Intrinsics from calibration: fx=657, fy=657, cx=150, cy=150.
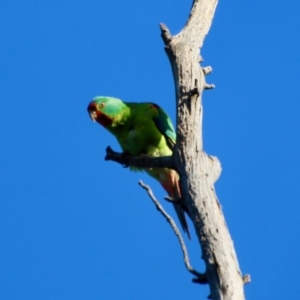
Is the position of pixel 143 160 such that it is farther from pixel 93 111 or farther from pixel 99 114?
pixel 93 111

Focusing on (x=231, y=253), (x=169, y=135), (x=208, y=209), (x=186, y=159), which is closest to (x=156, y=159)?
(x=186, y=159)

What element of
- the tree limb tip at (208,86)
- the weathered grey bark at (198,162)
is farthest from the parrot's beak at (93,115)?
the tree limb tip at (208,86)

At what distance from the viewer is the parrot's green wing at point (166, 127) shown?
8002mm

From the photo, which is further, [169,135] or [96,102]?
[96,102]

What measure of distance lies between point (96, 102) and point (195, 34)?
125 inches

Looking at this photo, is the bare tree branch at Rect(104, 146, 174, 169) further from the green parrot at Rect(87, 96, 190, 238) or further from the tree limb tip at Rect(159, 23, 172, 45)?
the green parrot at Rect(87, 96, 190, 238)

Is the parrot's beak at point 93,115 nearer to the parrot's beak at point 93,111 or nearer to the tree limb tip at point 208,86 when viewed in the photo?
the parrot's beak at point 93,111

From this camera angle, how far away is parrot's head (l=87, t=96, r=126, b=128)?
838 centimetres

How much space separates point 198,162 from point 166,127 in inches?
122

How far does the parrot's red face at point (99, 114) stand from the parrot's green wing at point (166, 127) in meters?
0.65

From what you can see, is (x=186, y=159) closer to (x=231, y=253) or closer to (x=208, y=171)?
(x=208, y=171)

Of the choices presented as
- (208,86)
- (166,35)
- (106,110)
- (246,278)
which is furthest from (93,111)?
(246,278)

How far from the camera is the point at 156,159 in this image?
5.63 meters

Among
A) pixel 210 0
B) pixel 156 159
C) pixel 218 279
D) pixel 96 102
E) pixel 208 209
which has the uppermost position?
pixel 96 102
